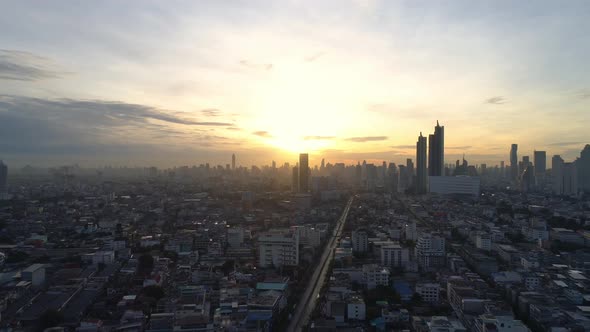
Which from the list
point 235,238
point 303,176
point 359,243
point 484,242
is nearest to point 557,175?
point 303,176

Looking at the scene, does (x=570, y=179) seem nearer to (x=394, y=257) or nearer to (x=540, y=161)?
(x=540, y=161)

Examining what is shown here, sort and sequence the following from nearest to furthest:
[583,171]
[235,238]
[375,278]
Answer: [375,278] → [235,238] → [583,171]

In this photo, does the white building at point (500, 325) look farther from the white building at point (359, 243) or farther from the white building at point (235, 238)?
the white building at point (235, 238)

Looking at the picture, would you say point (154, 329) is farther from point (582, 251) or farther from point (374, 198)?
point (374, 198)

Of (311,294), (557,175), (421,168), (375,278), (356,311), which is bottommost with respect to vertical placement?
(311,294)

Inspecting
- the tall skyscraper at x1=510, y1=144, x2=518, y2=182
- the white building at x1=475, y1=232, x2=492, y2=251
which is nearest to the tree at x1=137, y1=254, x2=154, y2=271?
the white building at x1=475, y1=232, x2=492, y2=251

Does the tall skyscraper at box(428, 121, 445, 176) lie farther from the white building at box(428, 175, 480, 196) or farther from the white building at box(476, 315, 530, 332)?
the white building at box(476, 315, 530, 332)
